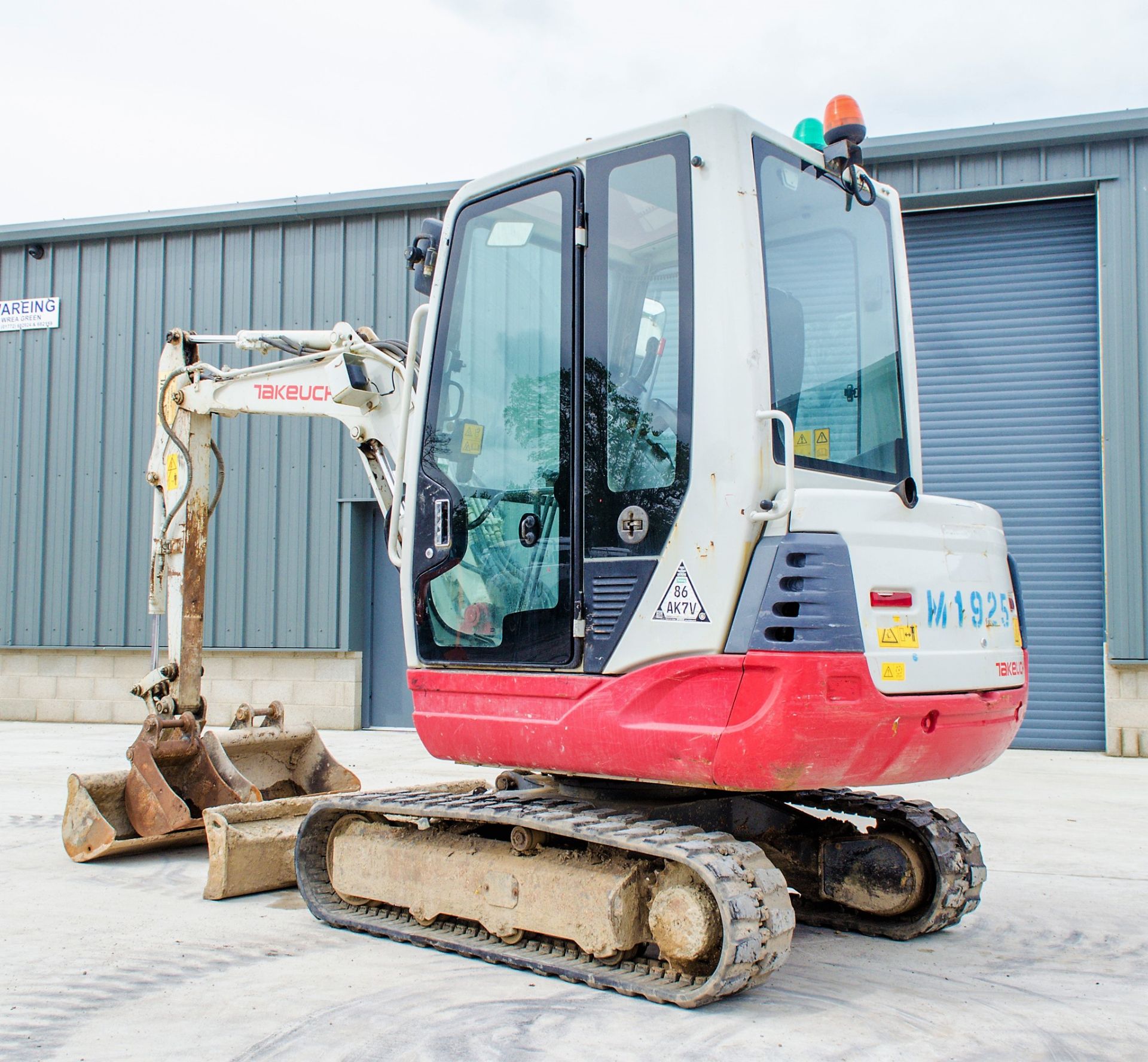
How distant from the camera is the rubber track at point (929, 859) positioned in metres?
4.65

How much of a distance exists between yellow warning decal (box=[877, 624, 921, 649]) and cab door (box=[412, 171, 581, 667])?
1128 mm

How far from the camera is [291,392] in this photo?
20.3ft

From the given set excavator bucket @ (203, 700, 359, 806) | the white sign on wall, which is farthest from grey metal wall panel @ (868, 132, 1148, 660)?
the white sign on wall

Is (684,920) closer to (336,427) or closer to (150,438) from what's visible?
(336,427)

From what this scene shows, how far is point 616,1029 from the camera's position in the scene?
11.8 feet

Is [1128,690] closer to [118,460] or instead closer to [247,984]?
[247,984]

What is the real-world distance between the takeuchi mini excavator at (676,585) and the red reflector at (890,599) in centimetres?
2

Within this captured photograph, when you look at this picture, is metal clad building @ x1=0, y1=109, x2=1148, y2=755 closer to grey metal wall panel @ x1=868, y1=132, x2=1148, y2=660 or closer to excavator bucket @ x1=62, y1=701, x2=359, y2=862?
grey metal wall panel @ x1=868, y1=132, x2=1148, y2=660

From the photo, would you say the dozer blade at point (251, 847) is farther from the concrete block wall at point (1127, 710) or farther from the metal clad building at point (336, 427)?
the concrete block wall at point (1127, 710)

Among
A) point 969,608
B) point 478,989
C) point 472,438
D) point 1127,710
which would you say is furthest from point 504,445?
point 1127,710

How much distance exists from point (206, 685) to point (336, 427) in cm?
356

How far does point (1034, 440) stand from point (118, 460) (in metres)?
10.9

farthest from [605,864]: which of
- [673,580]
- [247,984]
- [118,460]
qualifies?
[118,460]

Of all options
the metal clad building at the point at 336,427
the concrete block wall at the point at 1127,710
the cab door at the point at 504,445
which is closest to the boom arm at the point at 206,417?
the cab door at the point at 504,445
